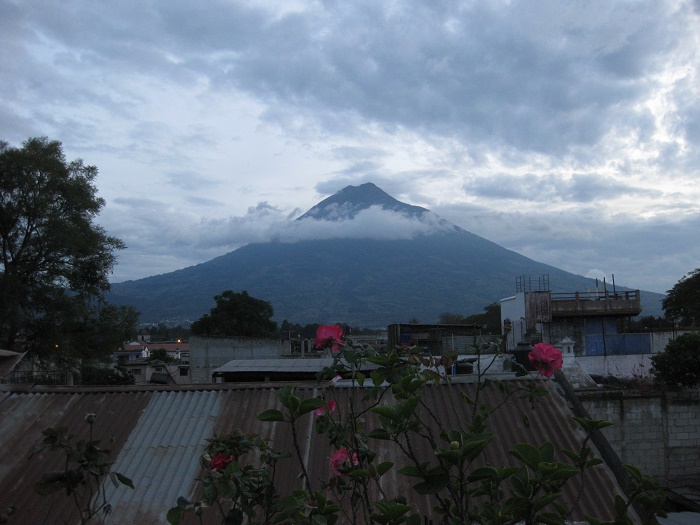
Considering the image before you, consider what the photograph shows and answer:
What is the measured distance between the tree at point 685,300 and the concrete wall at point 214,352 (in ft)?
84.8

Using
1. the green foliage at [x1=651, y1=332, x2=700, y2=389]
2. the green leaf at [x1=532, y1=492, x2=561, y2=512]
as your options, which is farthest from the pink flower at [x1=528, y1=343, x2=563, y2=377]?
the green foliage at [x1=651, y1=332, x2=700, y2=389]

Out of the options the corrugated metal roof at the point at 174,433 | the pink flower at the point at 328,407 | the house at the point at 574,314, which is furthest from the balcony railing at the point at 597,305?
the pink flower at the point at 328,407

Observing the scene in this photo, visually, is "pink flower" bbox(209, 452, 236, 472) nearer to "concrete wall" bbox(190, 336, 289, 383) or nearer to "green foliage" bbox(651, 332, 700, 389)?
"green foliage" bbox(651, 332, 700, 389)

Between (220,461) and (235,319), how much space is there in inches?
1855

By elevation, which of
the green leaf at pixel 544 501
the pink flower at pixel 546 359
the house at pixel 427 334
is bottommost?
the house at pixel 427 334

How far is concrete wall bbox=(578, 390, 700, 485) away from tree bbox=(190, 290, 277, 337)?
1479 inches

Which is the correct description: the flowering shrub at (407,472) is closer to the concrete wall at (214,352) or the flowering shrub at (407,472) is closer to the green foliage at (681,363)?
the green foliage at (681,363)

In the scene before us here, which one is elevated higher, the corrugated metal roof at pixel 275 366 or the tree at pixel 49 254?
the tree at pixel 49 254

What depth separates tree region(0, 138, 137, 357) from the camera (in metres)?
17.0

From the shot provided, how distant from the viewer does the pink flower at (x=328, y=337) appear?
2463 mm

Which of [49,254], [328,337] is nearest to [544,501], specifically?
[328,337]

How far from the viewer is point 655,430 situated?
44.5ft

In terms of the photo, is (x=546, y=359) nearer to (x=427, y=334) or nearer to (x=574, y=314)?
(x=427, y=334)

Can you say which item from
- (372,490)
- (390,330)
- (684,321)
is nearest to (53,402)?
(372,490)
